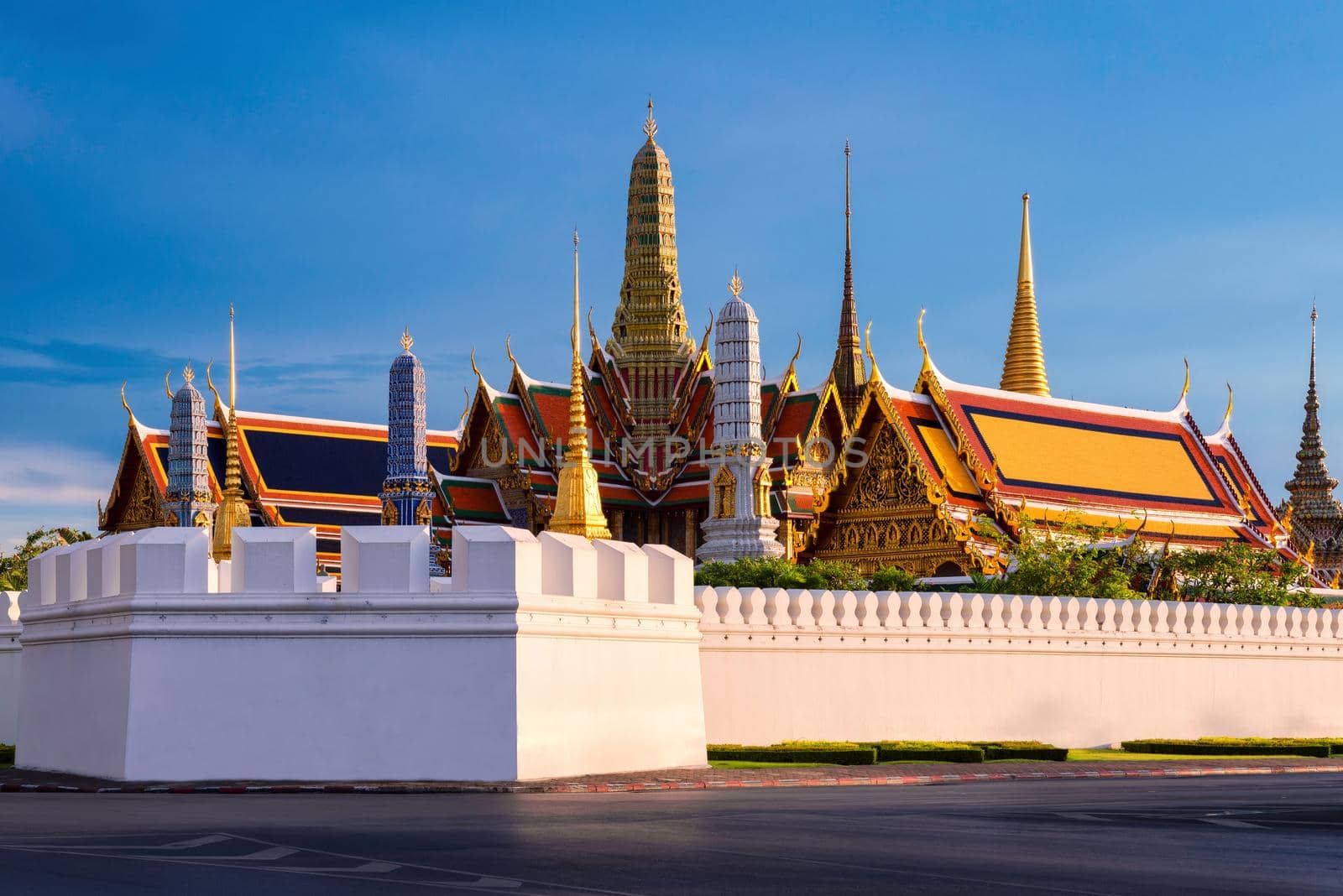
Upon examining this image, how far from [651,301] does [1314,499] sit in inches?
1088

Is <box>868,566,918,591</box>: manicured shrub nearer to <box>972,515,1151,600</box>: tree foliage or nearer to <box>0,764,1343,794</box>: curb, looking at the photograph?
<box>972,515,1151,600</box>: tree foliage

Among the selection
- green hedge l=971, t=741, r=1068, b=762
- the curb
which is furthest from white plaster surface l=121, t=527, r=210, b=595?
green hedge l=971, t=741, r=1068, b=762

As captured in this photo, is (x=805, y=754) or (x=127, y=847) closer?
(x=127, y=847)

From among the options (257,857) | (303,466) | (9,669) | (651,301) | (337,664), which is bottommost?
→ (257,857)

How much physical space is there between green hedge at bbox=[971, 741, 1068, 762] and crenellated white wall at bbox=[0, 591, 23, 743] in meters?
9.09

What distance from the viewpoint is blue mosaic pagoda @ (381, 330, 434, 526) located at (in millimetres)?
44688

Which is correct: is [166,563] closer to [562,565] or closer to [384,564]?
[384,564]

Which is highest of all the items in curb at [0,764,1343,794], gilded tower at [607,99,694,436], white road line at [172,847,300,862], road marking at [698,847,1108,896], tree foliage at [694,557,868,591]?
gilded tower at [607,99,694,436]

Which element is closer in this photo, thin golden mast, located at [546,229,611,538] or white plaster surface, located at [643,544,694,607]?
white plaster surface, located at [643,544,694,607]

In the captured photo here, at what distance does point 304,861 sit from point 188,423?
43289mm

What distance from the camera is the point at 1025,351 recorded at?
54.4 m

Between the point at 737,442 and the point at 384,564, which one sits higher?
the point at 737,442

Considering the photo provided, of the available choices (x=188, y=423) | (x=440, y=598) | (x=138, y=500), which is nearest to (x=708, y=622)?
(x=440, y=598)

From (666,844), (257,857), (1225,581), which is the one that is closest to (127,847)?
(257,857)
